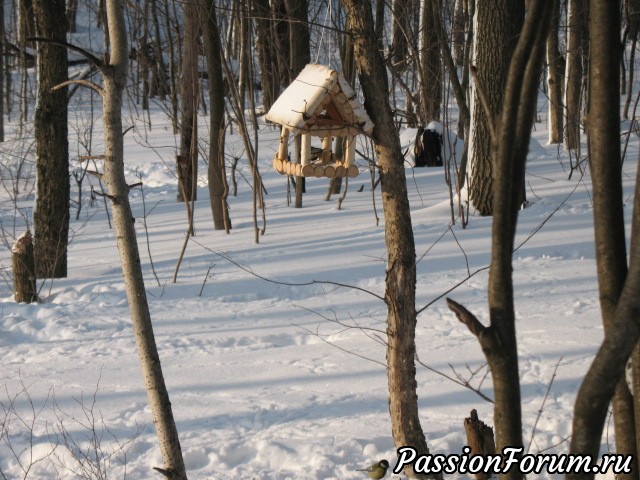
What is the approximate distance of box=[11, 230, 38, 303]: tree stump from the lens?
6.98 m

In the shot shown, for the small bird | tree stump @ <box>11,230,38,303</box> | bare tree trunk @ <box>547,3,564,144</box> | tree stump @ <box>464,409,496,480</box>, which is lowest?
the small bird

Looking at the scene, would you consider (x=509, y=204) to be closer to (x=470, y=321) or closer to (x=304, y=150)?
(x=470, y=321)

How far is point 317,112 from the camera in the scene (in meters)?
3.75

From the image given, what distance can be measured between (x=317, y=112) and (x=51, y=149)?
479cm

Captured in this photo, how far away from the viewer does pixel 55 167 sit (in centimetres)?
771

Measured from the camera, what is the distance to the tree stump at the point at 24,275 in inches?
275

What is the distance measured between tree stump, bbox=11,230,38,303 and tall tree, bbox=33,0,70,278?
0.38 m

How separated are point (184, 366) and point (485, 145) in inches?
182

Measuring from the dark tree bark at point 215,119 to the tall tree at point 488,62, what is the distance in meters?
2.89

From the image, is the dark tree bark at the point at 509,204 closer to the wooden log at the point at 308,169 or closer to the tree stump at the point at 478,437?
the tree stump at the point at 478,437

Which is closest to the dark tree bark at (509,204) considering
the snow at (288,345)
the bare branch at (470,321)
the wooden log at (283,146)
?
the bare branch at (470,321)

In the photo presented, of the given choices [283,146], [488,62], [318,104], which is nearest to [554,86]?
[488,62]

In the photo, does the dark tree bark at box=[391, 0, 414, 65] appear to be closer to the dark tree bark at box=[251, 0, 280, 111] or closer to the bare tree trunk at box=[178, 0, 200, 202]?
the dark tree bark at box=[251, 0, 280, 111]

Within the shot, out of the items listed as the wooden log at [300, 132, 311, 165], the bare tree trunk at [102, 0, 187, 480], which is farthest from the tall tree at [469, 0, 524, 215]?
the bare tree trunk at [102, 0, 187, 480]
